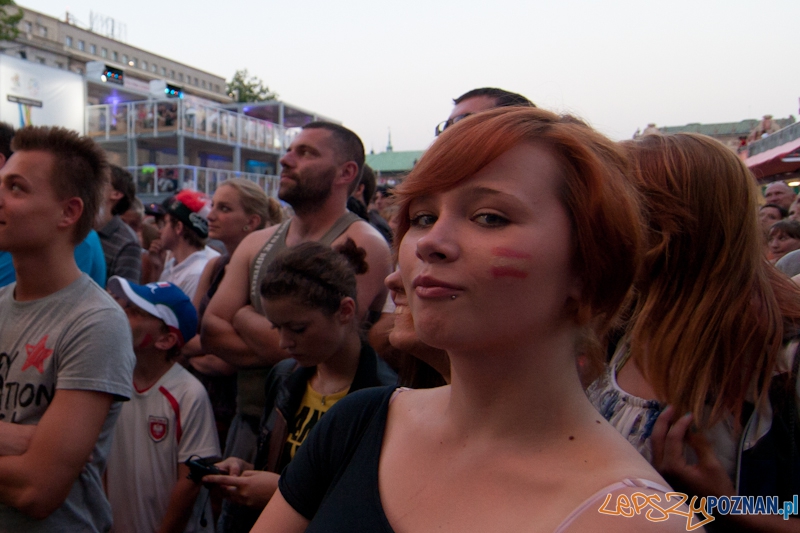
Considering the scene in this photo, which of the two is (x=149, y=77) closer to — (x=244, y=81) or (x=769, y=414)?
(x=244, y=81)

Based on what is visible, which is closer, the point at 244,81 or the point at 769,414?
the point at 769,414

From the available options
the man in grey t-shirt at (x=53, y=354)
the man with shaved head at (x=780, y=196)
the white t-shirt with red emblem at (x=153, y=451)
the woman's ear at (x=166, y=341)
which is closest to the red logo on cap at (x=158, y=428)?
the white t-shirt with red emblem at (x=153, y=451)

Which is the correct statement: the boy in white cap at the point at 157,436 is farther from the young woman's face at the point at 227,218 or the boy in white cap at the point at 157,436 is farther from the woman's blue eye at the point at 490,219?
the woman's blue eye at the point at 490,219

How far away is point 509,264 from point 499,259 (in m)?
0.02

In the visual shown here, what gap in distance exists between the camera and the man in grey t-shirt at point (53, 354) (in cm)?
179

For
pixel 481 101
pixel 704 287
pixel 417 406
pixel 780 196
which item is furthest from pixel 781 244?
pixel 417 406

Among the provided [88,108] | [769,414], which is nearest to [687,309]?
[769,414]

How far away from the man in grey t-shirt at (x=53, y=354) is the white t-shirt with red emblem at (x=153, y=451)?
0.42 meters

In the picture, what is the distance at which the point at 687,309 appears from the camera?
1442mm

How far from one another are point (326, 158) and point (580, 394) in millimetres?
2618

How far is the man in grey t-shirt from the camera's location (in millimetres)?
1787

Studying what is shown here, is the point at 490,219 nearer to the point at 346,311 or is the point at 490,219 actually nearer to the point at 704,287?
the point at 704,287

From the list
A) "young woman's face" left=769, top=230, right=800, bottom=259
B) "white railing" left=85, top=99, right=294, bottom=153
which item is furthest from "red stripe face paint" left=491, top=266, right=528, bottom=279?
"white railing" left=85, top=99, right=294, bottom=153

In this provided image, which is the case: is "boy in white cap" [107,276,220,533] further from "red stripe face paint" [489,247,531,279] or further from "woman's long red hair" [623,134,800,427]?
"red stripe face paint" [489,247,531,279]
